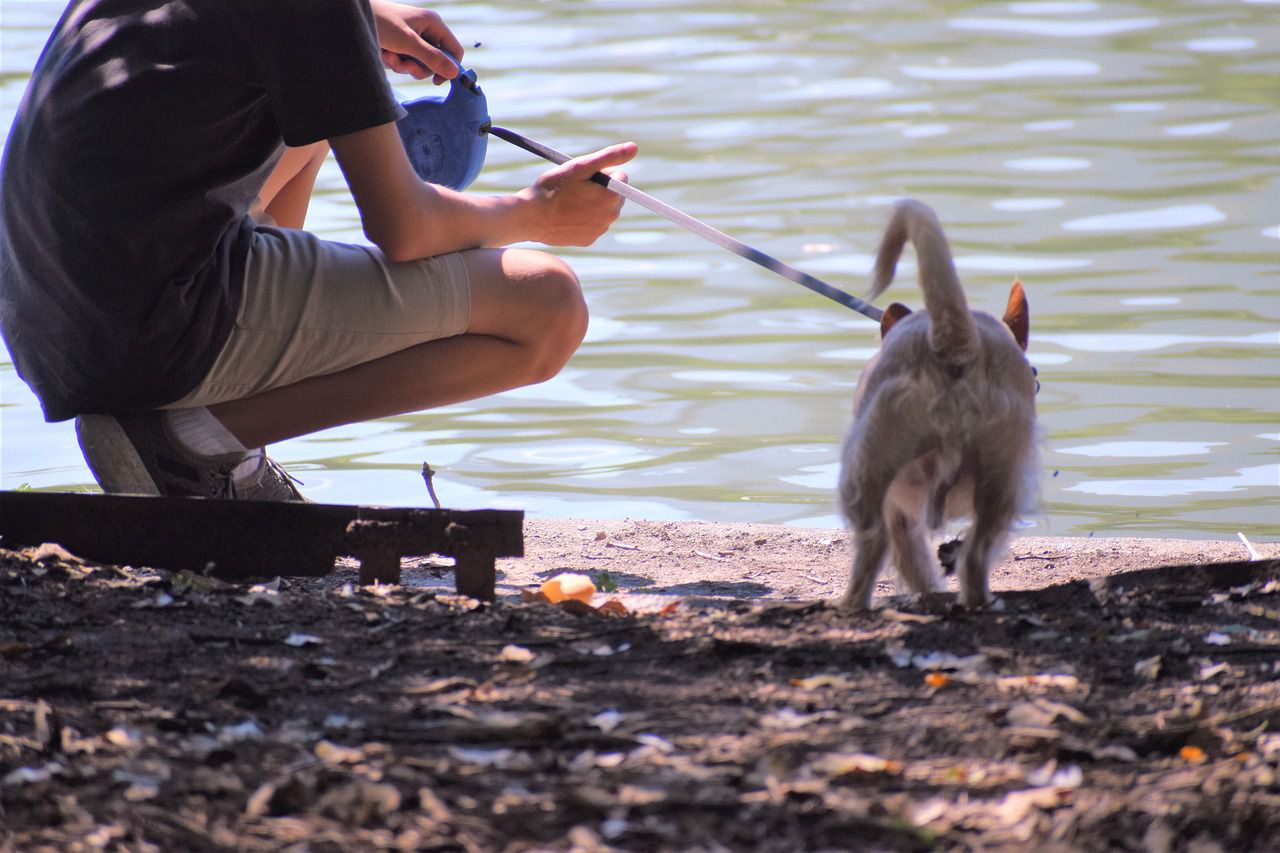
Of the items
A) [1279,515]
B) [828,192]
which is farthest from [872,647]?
[828,192]

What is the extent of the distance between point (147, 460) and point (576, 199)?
4.37 feet

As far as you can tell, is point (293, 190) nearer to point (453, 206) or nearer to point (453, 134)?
point (453, 134)

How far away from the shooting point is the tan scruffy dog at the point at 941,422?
3384 mm

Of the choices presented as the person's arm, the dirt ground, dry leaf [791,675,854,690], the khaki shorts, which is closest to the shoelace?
the khaki shorts

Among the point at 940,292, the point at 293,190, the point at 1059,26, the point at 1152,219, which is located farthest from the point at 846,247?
the point at 1059,26

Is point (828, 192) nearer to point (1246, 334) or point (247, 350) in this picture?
point (1246, 334)

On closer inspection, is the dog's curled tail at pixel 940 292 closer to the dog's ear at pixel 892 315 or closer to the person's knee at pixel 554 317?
the dog's ear at pixel 892 315

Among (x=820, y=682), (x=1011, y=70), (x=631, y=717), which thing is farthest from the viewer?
(x=1011, y=70)

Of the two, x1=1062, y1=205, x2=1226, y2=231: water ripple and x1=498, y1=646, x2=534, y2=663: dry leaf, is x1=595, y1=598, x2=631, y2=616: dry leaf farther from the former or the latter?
x1=1062, y1=205, x2=1226, y2=231: water ripple

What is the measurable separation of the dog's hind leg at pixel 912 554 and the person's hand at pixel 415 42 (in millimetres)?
1884

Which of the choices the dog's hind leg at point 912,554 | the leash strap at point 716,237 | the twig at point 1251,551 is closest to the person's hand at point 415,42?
the leash strap at point 716,237

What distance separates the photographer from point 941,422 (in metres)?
3.41

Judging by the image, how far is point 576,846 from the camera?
234 centimetres

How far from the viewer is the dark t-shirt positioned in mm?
3695
